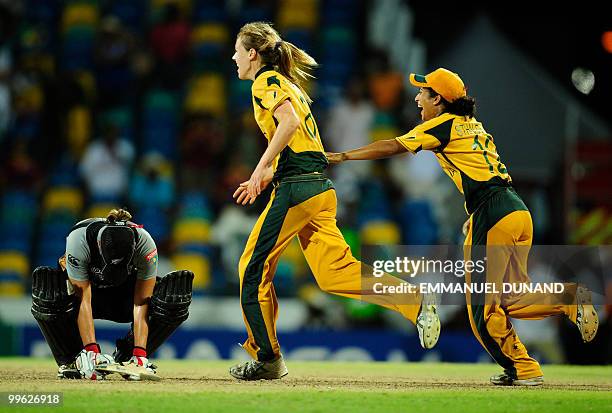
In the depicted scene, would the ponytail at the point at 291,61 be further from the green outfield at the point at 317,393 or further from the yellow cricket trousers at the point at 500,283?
the green outfield at the point at 317,393

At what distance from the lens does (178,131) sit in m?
13.1

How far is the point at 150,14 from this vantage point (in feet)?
47.2

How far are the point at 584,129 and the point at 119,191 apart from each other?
577cm

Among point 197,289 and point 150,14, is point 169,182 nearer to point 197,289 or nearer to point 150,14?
point 197,289

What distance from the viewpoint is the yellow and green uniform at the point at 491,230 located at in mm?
6496

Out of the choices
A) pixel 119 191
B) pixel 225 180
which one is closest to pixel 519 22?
pixel 225 180

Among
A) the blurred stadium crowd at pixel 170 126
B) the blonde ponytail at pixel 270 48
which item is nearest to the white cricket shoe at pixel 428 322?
the blonde ponytail at pixel 270 48

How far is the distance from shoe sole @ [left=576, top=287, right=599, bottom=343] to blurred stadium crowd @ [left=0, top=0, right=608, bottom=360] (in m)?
4.55

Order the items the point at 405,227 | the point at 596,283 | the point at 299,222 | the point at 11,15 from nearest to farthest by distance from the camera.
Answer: the point at 299,222 < the point at 596,283 < the point at 405,227 < the point at 11,15

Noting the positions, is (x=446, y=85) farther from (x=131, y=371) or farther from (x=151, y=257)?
→ (x=131, y=371)

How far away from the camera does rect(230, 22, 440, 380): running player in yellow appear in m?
6.44

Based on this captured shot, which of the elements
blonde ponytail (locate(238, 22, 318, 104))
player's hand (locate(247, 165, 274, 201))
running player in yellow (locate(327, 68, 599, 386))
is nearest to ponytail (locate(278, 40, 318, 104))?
blonde ponytail (locate(238, 22, 318, 104))

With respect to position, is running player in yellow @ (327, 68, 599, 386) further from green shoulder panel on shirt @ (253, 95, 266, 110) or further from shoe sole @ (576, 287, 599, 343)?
green shoulder panel on shirt @ (253, 95, 266, 110)

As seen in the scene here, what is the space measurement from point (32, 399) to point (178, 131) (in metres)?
8.01
